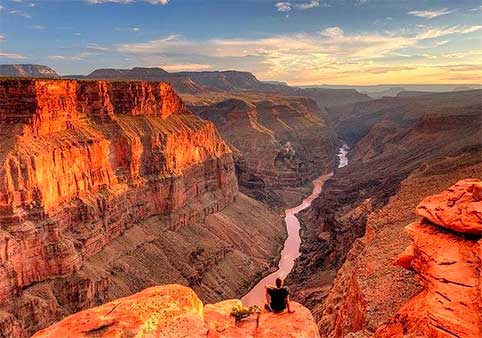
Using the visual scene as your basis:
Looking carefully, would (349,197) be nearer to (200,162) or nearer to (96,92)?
(200,162)

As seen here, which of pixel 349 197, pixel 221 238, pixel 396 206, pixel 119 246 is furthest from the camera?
pixel 349 197

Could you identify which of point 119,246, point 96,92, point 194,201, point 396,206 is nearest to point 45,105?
point 96,92

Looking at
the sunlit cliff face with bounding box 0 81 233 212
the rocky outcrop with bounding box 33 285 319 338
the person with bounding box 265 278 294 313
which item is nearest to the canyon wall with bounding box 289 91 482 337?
the person with bounding box 265 278 294 313

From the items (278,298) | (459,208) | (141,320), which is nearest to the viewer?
(141,320)

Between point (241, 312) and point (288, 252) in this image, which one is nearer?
point (241, 312)

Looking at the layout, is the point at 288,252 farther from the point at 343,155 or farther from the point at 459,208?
the point at 343,155

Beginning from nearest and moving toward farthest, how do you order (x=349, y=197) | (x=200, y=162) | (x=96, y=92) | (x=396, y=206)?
(x=396, y=206) → (x=96, y=92) → (x=200, y=162) → (x=349, y=197)

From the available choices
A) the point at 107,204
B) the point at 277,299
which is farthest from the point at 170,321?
the point at 107,204

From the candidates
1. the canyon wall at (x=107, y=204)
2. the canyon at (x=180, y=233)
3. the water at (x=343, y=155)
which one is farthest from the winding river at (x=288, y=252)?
the water at (x=343, y=155)
